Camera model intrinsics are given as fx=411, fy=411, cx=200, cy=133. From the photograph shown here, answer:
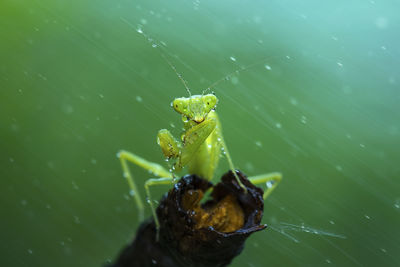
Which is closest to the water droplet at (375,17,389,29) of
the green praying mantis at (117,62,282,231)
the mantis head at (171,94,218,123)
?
the green praying mantis at (117,62,282,231)

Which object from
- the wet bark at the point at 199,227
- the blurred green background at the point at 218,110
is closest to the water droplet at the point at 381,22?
the blurred green background at the point at 218,110

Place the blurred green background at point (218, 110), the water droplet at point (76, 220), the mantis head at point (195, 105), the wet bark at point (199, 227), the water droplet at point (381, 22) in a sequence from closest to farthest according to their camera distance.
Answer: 1. the wet bark at point (199, 227)
2. the mantis head at point (195, 105)
3. the water droplet at point (381, 22)
4. the blurred green background at point (218, 110)
5. the water droplet at point (76, 220)

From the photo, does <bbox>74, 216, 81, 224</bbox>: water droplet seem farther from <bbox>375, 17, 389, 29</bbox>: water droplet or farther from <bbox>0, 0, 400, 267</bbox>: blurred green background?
<bbox>375, 17, 389, 29</bbox>: water droplet

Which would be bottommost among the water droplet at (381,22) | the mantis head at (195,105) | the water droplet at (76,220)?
the water droplet at (76,220)

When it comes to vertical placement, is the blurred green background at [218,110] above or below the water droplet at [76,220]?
above

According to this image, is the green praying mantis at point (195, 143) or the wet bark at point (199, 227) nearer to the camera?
the wet bark at point (199, 227)

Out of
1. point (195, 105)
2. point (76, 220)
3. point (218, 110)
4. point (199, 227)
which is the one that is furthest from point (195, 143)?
point (76, 220)

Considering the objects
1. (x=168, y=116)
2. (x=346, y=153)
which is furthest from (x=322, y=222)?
(x=168, y=116)

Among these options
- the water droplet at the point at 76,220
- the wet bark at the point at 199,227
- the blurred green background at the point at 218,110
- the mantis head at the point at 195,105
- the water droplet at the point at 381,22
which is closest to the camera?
the wet bark at the point at 199,227

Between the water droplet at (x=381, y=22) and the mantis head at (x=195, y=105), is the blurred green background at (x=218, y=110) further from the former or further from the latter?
the mantis head at (x=195, y=105)
